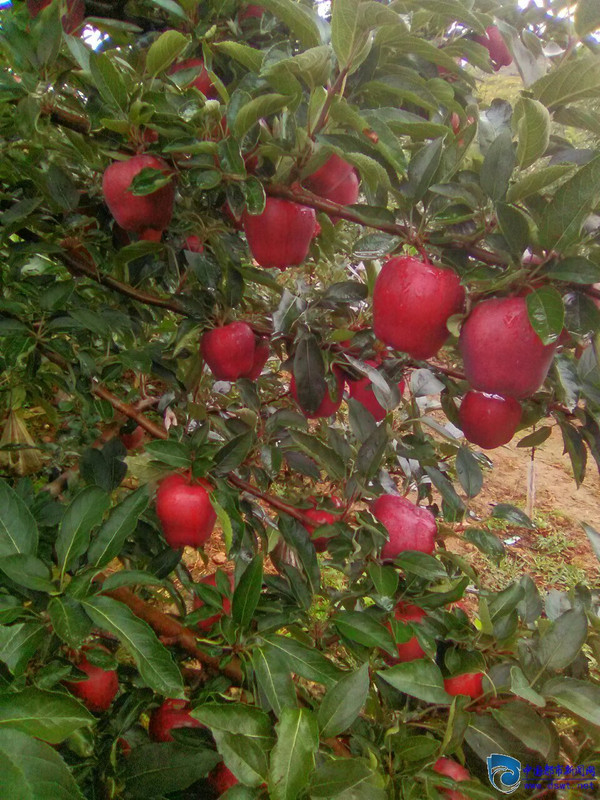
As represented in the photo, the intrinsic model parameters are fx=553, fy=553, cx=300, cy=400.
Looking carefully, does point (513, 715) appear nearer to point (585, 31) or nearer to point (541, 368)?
point (541, 368)

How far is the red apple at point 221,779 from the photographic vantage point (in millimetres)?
649

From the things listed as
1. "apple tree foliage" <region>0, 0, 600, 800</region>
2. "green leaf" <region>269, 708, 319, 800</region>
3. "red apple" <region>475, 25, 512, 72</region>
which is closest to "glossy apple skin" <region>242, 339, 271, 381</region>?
"apple tree foliage" <region>0, 0, 600, 800</region>

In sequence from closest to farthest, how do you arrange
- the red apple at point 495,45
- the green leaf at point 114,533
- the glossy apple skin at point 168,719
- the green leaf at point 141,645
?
the green leaf at point 141,645 < the green leaf at point 114,533 < the glossy apple skin at point 168,719 < the red apple at point 495,45

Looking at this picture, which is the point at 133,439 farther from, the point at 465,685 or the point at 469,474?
the point at 465,685

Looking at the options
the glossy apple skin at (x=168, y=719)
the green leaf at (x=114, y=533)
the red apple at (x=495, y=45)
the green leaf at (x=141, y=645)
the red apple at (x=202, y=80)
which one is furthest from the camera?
the red apple at (x=495, y=45)

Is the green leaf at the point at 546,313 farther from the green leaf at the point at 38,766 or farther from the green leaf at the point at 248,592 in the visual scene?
the green leaf at the point at 38,766

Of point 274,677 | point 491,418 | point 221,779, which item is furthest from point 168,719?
point 491,418

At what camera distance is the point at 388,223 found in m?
0.59

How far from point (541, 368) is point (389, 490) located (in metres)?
0.37

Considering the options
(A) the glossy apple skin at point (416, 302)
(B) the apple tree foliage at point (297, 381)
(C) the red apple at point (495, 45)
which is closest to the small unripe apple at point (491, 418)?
(B) the apple tree foliage at point (297, 381)

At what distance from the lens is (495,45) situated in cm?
105

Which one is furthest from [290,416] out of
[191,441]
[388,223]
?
[388,223]

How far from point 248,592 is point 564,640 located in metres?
0.34

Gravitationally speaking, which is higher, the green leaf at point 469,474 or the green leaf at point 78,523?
the green leaf at point 78,523
